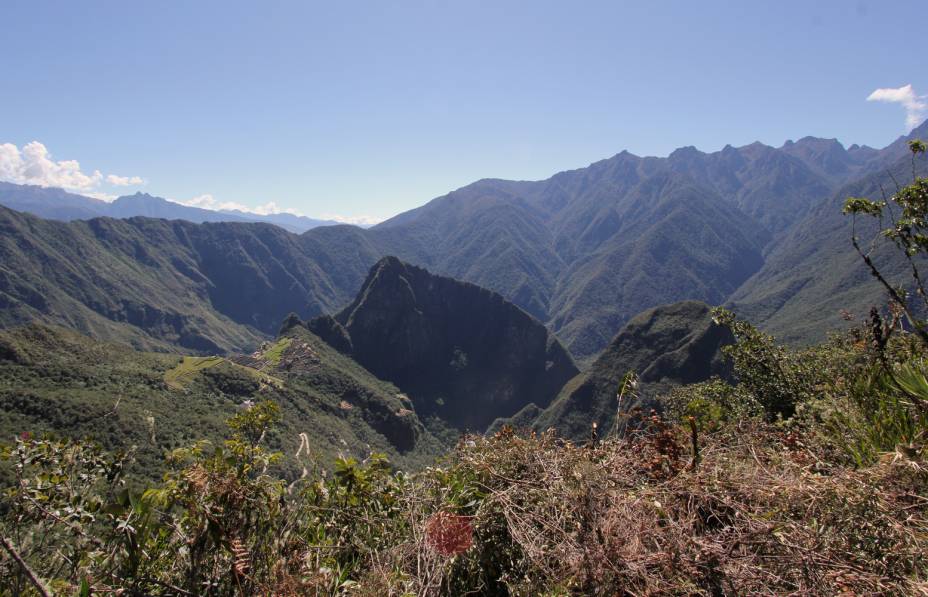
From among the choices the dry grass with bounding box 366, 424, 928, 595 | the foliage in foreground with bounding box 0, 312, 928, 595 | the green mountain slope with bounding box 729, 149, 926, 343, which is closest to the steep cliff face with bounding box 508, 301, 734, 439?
the green mountain slope with bounding box 729, 149, 926, 343

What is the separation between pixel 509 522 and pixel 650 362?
371 ft

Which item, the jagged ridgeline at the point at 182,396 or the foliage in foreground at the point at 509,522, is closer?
the foliage in foreground at the point at 509,522

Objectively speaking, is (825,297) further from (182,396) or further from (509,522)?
(509,522)

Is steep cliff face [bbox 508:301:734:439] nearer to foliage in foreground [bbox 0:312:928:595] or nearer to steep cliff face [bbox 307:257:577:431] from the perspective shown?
steep cliff face [bbox 307:257:577:431]

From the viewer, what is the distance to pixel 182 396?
208 feet

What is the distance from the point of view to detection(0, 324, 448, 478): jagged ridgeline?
40.8 metres

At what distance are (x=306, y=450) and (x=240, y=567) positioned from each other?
4.00ft

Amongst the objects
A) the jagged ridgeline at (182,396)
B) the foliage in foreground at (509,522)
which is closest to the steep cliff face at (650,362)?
the jagged ridgeline at (182,396)

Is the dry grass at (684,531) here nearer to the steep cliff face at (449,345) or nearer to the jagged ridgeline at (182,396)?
the jagged ridgeline at (182,396)

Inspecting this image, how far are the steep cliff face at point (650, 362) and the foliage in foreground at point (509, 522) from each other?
8966 centimetres

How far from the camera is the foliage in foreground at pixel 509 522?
2256 millimetres

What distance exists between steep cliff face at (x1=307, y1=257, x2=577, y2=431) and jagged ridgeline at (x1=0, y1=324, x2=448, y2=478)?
109 ft

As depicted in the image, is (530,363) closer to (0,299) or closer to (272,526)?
(272,526)

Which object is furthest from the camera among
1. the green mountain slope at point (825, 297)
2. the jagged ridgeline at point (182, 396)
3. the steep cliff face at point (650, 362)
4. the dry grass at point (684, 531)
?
the green mountain slope at point (825, 297)
